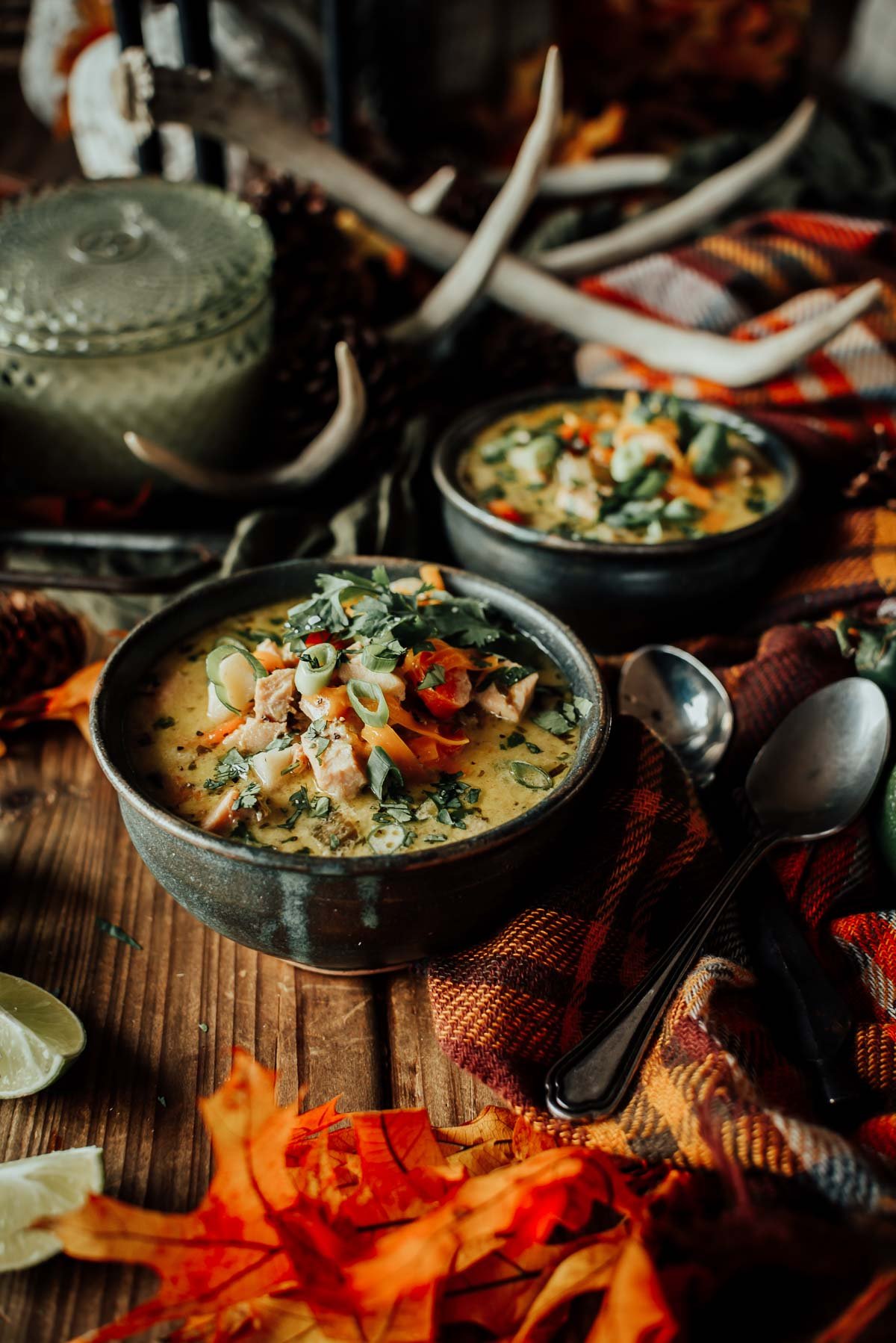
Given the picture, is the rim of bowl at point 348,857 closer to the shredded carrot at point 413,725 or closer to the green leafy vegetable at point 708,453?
the shredded carrot at point 413,725

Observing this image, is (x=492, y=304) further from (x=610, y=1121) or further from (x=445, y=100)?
(x=610, y=1121)

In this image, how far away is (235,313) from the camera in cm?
204

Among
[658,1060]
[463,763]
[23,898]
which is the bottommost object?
[23,898]

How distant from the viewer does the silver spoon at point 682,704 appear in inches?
64.0

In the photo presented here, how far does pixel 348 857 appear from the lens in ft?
3.74

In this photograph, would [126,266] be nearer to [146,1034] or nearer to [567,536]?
[567,536]

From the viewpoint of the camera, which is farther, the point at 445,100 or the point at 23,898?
the point at 445,100

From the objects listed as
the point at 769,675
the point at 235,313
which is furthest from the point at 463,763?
the point at 235,313

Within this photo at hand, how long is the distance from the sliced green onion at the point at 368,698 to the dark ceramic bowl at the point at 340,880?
189 mm

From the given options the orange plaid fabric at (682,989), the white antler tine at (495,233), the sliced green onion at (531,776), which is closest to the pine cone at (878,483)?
the orange plaid fabric at (682,989)

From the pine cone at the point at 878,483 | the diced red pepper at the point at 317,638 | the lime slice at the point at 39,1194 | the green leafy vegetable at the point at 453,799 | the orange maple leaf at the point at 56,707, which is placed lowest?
the orange maple leaf at the point at 56,707

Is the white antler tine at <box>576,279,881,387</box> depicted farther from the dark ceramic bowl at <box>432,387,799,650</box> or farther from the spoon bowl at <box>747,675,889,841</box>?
the spoon bowl at <box>747,675,889,841</box>

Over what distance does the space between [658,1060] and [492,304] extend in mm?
1921

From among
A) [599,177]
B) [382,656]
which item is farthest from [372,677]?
[599,177]
